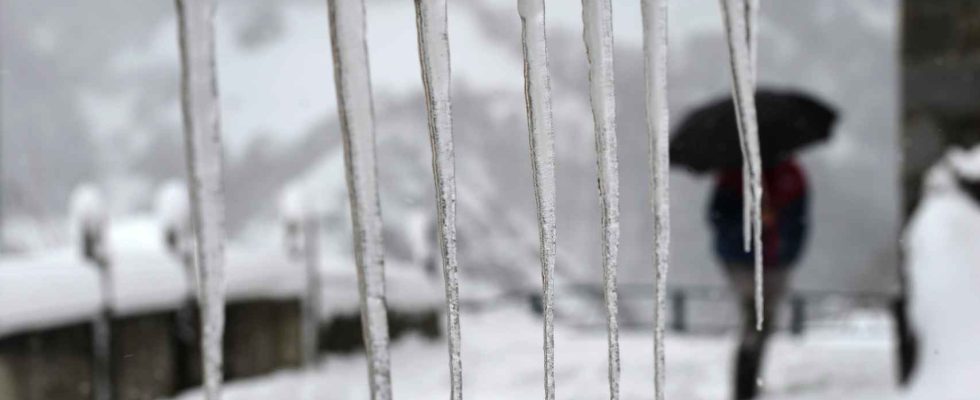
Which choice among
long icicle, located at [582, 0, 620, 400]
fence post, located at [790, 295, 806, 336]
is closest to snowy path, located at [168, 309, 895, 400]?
fence post, located at [790, 295, 806, 336]

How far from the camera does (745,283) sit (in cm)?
459

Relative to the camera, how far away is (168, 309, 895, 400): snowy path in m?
5.17

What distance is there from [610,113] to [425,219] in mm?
9554

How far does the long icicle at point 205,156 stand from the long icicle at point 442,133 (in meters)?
0.33

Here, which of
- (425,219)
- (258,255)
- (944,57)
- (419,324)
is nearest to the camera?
(944,57)

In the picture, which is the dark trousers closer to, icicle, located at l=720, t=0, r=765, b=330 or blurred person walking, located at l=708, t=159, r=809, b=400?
blurred person walking, located at l=708, t=159, r=809, b=400

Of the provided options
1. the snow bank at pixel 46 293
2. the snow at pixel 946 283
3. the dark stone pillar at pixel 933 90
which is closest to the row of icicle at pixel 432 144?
the snow at pixel 946 283

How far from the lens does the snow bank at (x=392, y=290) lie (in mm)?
8852

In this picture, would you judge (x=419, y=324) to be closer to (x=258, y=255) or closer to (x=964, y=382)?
(x=258, y=255)

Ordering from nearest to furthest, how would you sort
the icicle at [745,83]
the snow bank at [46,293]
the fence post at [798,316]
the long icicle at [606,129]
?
the long icicle at [606,129] → the icicle at [745,83] → the snow bank at [46,293] → the fence post at [798,316]

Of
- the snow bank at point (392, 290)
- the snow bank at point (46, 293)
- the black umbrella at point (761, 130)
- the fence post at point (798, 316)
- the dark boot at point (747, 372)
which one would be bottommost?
the fence post at point (798, 316)

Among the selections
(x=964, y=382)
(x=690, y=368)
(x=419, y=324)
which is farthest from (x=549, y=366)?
(x=419, y=324)

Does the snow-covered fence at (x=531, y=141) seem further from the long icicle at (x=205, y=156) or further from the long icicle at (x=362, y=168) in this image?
the long icicle at (x=205, y=156)

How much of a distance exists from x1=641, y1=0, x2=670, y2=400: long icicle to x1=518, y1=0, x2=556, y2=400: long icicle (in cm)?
21
